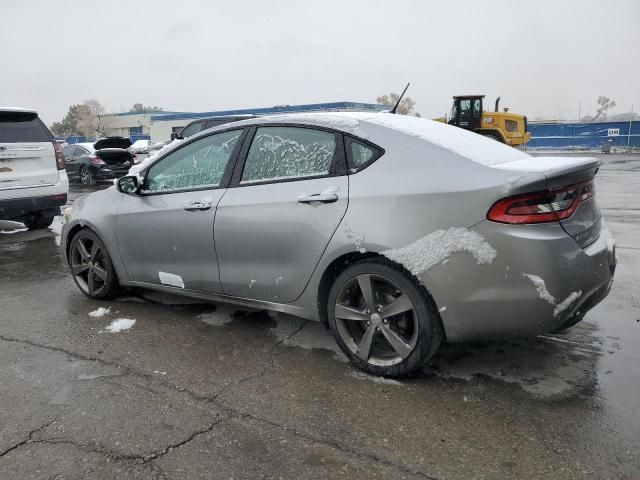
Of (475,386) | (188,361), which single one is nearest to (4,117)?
(188,361)

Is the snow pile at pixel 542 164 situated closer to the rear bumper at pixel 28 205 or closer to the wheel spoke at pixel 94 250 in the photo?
the wheel spoke at pixel 94 250

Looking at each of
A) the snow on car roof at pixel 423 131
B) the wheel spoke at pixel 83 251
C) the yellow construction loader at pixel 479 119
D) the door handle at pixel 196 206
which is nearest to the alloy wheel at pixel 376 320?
the snow on car roof at pixel 423 131

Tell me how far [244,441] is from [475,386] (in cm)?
134

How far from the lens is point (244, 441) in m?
2.40

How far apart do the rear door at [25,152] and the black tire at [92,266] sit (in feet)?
11.0

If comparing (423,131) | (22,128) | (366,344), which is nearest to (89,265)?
(366,344)

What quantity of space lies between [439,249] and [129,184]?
2.67 metres

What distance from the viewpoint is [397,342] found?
289 centimetres

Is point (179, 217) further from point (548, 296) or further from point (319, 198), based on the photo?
point (548, 296)

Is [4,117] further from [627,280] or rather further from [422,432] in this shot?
[627,280]

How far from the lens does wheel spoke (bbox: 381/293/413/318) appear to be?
9.23ft

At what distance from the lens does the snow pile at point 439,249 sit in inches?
102

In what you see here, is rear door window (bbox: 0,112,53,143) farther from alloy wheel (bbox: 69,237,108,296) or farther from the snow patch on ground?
the snow patch on ground

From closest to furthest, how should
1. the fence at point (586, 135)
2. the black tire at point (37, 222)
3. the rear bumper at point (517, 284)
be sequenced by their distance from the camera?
the rear bumper at point (517, 284) → the black tire at point (37, 222) → the fence at point (586, 135)
